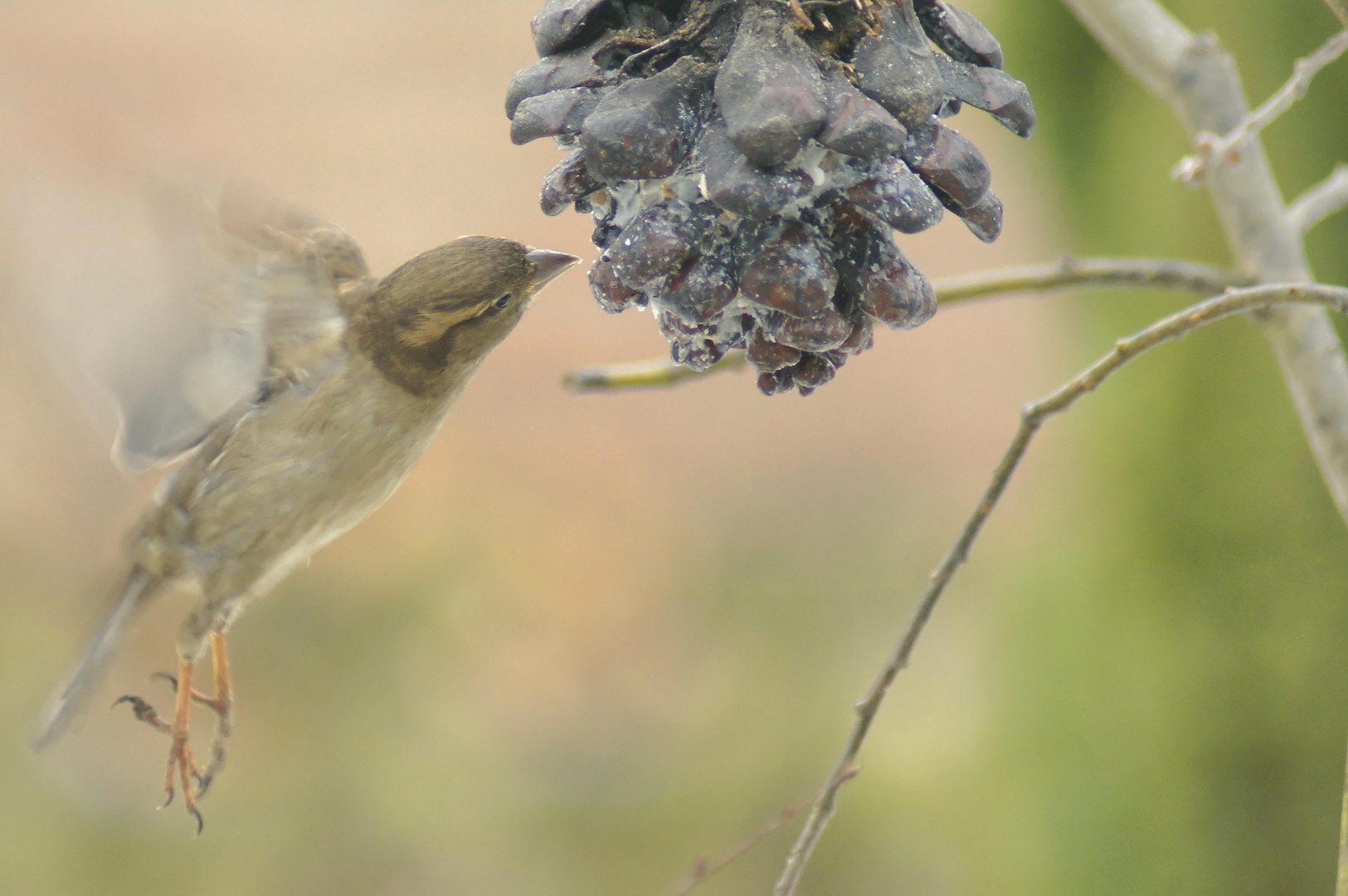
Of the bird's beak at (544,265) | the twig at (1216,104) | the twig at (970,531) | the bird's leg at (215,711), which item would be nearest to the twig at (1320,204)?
the twig at (1216,104)

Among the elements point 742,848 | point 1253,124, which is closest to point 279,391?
point 742,848

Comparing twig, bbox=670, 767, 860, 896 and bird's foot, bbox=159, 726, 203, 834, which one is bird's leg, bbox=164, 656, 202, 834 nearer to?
bird's foot, bbox=159, 726, 203, 834

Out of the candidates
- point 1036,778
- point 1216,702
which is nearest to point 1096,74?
point 1216,702

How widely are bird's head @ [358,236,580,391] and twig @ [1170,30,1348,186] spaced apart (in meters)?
0.29

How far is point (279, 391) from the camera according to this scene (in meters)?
0.66

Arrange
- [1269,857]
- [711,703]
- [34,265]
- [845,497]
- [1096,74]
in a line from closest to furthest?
1. [34,265]
2. [1269,857]
3. [1096,74]
4. [711,703]
5. [845,497]

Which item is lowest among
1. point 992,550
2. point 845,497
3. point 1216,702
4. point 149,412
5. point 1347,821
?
point 992,550

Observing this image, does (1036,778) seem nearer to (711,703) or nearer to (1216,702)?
(1216,702)

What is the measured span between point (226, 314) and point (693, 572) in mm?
1725

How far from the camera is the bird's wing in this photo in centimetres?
56

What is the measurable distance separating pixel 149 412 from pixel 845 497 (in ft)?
6.12

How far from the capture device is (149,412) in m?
0.62

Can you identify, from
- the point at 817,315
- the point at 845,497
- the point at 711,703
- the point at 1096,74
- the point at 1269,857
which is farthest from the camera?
the point at 845,497

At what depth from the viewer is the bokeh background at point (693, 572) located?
116 cm
